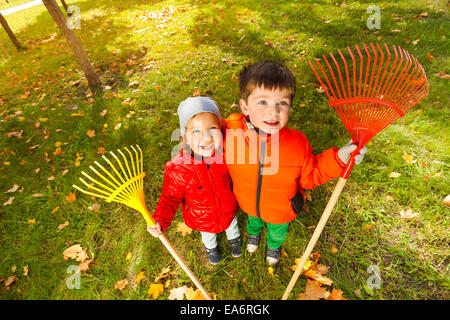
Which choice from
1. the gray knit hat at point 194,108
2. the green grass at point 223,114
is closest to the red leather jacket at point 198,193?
the gray knit hat at point 194,108

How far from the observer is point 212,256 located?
2.45 metres

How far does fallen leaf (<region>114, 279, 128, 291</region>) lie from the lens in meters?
2.44

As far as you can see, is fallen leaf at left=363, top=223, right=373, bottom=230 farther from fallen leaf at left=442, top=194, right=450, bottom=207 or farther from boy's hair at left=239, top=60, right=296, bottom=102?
boy's hair at left=239, top=60, right=296, bottom=102

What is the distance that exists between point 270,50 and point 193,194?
389cm

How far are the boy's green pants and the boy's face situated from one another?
1011 mm

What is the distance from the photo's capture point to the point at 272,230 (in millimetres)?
2191

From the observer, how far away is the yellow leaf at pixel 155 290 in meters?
2.34

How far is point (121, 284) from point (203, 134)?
6.26 ft

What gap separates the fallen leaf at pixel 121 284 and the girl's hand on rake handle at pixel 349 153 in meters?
2.41

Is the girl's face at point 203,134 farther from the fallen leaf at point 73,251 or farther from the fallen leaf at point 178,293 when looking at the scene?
the fallen leaf at point 73,251

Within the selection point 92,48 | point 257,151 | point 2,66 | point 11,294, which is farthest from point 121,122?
point 2,66

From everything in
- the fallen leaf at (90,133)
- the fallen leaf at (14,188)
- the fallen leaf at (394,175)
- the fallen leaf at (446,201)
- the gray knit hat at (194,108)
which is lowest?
the fallen leaf at (14,188)

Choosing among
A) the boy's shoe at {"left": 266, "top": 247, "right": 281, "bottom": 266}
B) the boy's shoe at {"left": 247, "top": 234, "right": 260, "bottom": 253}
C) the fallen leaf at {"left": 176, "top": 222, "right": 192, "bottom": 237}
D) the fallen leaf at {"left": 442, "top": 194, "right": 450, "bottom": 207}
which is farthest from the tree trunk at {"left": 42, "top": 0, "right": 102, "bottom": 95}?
the fallen leaf at {"left": 442, "top": 194, "right": 450, "bottom": 207}
